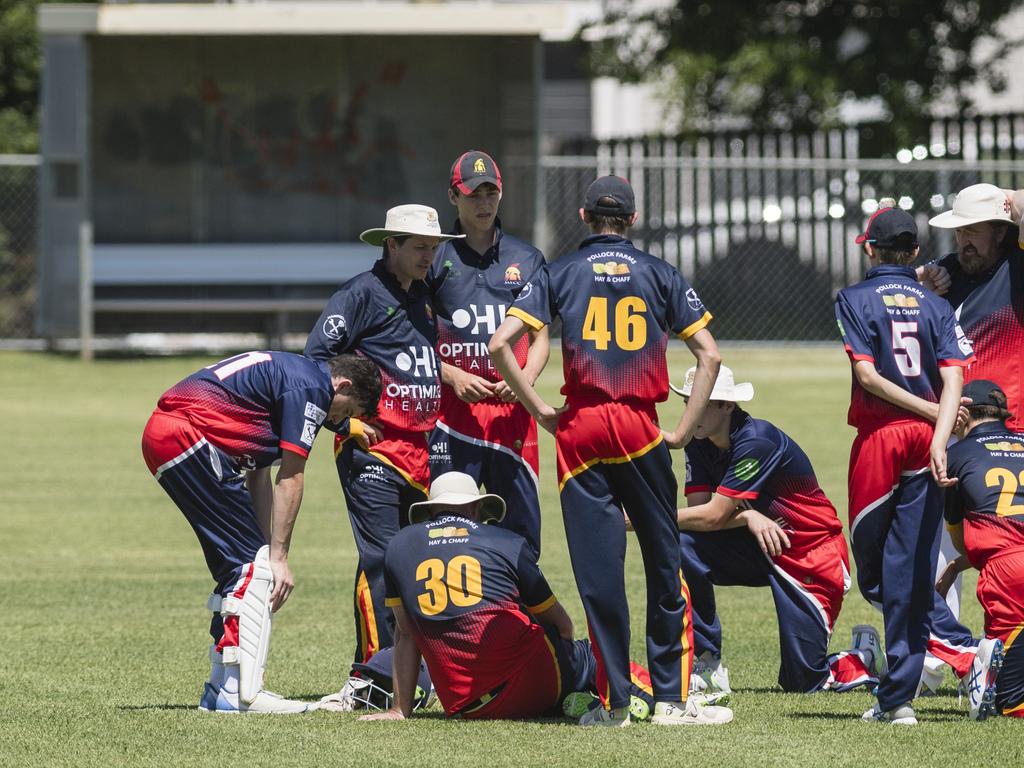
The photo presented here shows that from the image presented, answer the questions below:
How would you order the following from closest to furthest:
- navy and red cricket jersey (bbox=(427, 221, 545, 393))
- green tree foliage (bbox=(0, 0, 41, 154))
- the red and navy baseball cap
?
1. the red and navy baseball cap
2. navy and red cricket jersey (bbox=(427, 221, 545, 393))
3. green tree foliage (bbox=(0, 0, 41, 154))

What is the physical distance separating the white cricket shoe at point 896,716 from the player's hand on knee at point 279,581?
2430 millimetres

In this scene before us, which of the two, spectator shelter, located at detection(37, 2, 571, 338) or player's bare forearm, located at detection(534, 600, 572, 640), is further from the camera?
spectator shelter, located at detection(37, 2, 571, 338)

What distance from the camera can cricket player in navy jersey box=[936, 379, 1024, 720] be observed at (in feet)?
22.3

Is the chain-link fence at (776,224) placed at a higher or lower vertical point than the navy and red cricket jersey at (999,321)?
higher

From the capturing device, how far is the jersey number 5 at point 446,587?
6.63 metres

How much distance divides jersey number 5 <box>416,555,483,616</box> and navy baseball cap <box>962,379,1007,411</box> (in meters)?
2.36

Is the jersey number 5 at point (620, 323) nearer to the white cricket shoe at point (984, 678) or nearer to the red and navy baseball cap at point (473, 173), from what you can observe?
the red and navy baseball cap at point (473, 173)

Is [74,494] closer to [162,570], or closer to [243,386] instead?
[162,570]

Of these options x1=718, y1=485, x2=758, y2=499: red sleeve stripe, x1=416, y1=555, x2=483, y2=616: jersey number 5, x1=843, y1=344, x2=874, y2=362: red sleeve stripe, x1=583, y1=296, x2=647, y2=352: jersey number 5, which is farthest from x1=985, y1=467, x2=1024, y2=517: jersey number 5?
x1=416, y1=555, x2=483, y2=616: jersey number 5

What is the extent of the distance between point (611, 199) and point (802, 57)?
18.5 meters

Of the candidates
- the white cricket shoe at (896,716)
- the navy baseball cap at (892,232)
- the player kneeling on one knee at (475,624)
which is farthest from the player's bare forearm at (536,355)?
the white cricket shoe at (896,716)

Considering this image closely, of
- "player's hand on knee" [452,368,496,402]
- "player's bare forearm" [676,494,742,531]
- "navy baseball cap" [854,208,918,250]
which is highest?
"navy baseball cap" [854,208,918,250]

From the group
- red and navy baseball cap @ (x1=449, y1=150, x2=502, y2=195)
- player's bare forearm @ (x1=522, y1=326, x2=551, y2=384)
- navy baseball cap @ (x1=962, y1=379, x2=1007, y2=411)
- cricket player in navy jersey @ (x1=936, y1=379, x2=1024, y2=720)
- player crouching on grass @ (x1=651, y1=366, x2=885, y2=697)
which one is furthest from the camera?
red and navy baseball cap @ (x1=449, y1=150, x2=502, y2=195)

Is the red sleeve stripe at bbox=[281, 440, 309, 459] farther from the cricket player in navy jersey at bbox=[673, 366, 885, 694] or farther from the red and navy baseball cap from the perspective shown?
the cricket player in navy jersey at bbox=[673, 366, 885, 694]
